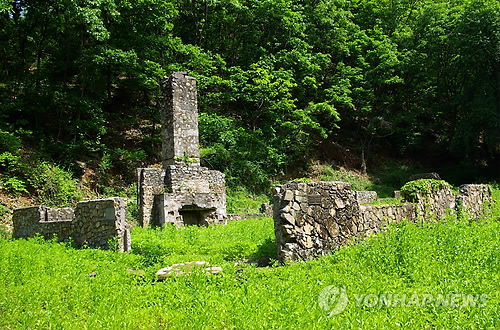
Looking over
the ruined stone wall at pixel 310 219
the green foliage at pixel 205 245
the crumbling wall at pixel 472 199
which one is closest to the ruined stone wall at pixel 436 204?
the crumbling wall at pixel 472 199

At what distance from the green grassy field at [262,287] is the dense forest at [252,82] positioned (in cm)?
1060

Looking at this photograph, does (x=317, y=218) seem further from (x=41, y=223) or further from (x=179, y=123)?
(x=179, y=123)

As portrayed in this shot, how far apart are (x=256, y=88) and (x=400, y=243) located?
54.4 feet

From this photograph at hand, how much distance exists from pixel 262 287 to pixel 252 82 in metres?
19.8

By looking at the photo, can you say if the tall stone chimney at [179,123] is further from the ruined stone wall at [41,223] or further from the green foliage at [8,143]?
the green foliage at [8,143]

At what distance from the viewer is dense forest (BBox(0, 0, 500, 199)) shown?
18812 mm

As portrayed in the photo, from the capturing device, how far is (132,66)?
61.3 ft

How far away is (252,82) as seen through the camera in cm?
2402

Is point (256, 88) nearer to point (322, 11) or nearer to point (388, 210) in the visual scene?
point (322, 11)

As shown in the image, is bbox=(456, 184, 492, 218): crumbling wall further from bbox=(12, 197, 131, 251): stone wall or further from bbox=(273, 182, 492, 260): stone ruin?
bbox=(12, 197, 131, 251): stone wall

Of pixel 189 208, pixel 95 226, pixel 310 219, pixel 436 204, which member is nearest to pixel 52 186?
pixel 189 208

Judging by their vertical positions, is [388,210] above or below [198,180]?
below

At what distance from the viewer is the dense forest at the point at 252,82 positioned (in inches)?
741

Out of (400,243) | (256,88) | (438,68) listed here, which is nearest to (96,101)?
(256,88)
